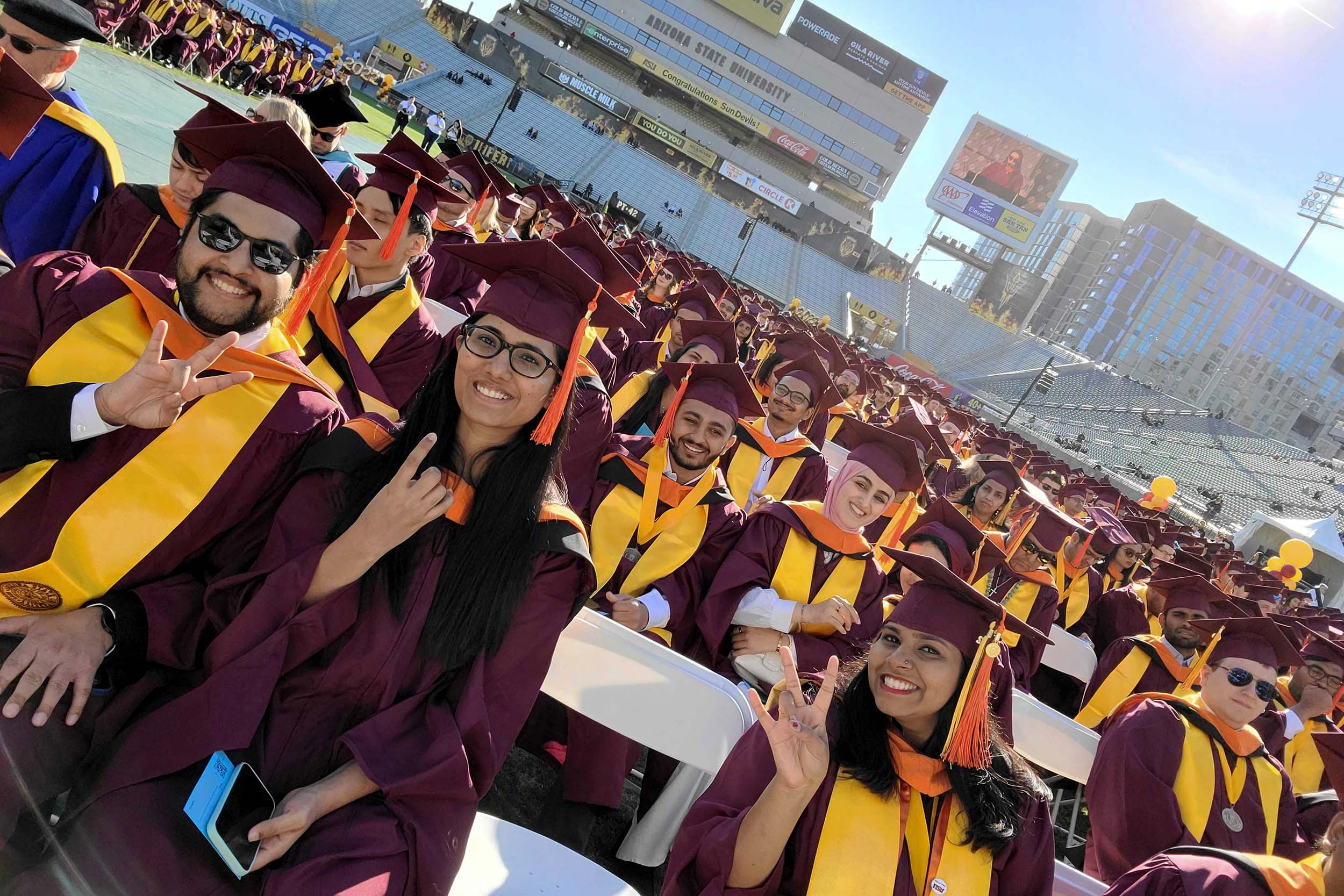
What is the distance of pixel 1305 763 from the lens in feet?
15.3

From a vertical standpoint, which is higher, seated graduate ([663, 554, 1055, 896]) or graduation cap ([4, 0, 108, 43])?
graduation cap ([4, 0, 108, 43])

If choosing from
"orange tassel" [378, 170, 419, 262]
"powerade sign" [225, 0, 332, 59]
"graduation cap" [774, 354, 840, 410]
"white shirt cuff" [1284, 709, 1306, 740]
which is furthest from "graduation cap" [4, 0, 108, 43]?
"powerade sign" [225, 0, 332, 59]

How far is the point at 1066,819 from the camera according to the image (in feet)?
16.7

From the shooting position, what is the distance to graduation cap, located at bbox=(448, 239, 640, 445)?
2020 mm

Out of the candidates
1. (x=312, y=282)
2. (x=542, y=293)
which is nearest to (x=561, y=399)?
(x=542, y=293)

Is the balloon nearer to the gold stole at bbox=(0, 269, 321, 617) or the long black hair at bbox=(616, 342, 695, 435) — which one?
the long black hair at bbox=(616, 342, 695, 435)

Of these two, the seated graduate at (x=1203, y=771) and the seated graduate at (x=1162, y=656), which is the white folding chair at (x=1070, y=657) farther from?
the seated graduate at (x=1203, y=771)

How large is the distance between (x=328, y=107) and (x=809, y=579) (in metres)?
4.06

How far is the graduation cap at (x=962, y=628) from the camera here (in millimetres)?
1987

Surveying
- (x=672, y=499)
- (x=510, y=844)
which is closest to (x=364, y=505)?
(x=510, y=844)

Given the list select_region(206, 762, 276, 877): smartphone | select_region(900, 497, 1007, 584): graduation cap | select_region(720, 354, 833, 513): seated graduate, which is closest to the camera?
select_region(206, 762, 276, 877): smartphone

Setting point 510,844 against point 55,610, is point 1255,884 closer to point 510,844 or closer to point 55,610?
point 510,844

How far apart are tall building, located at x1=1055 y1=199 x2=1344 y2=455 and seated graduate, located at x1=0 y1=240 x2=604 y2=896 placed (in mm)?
99207

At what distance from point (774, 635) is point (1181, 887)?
1.64m
